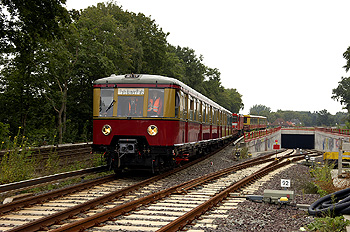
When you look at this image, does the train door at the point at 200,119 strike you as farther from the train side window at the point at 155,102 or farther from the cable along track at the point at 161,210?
the cable along track at the point at 161,210

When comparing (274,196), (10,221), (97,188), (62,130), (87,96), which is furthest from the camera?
(87,96)

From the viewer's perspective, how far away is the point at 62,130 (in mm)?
27219

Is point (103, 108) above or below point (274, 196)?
above

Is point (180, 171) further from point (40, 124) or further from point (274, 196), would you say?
point (40, 124)

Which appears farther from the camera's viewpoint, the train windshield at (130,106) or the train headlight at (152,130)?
the train windshield at (130,106)

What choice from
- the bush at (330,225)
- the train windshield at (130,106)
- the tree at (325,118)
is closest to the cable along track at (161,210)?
the bush at (330,225)

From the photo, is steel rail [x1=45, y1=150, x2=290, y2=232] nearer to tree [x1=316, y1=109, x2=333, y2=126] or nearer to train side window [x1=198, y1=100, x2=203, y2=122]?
train side window [x1=198, y1=100, x2=203, y2=122]

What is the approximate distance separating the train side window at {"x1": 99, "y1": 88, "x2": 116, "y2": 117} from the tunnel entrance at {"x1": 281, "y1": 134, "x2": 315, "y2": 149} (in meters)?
76.5

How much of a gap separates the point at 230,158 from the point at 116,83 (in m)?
14.3

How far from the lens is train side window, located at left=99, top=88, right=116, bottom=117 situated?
1258cm

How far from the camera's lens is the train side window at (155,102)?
40.3 ft

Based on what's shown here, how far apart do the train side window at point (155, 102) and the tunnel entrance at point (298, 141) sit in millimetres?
76241

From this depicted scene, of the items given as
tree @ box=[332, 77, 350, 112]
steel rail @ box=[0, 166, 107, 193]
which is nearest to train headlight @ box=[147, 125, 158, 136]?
steel rail @ box=[0, 166, 107, 193]

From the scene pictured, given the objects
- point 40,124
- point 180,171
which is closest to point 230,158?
point 180,171
